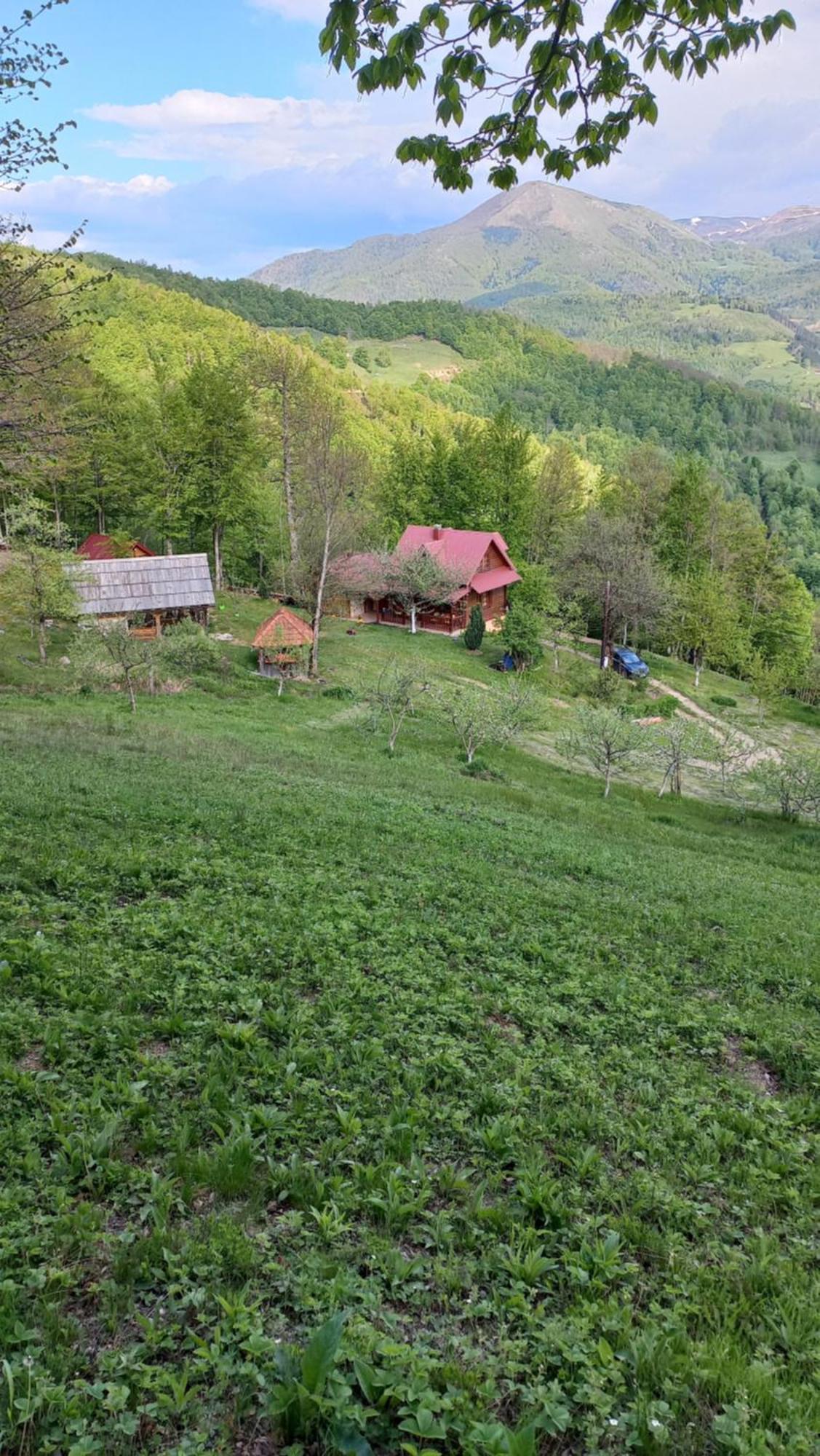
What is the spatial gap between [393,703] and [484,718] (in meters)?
4.16

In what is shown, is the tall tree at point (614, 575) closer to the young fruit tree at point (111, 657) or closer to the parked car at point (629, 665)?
the parked car at point (629, 665)

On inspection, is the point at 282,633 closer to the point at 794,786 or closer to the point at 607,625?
the point at 607,625

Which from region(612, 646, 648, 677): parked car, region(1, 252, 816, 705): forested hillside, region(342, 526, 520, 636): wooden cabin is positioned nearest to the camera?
region(612, 646, 648, 677): parked car

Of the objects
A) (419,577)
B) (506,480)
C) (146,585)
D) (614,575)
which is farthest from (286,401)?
(614,575)

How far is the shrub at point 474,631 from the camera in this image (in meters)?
42.9

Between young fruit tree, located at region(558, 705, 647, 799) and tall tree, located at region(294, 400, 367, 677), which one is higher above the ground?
tall tree, located at region(294, 400, 367, 677)

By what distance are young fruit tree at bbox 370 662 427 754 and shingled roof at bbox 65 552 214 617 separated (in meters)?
13.3

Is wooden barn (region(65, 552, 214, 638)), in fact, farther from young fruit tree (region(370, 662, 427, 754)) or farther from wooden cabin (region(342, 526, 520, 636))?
young fruit tree (region(370, 662, 427, 754))

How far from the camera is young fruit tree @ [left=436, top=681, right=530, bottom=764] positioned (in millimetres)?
23172

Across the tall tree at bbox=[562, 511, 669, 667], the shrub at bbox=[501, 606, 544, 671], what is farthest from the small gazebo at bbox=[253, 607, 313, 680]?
the tall tree at bbox=[562, 511, 669, 667]

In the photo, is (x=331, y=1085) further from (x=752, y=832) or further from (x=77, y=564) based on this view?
(x=77, y=564)

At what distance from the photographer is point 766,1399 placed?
2.75 m

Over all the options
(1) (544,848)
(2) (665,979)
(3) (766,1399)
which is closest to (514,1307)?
(3) (766,1399)

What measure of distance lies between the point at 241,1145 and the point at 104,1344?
1.07m
